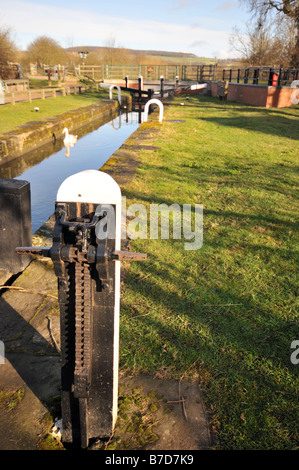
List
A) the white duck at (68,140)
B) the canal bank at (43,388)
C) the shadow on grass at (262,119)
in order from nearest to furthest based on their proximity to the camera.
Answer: the canal bank at (43,388), the white duck at (68,140), the shadow on grass at (262,119)

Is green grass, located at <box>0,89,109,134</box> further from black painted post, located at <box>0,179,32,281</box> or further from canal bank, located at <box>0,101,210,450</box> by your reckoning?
canal bank, located at <box>0,101,210,450</box>

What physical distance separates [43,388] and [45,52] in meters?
41.0

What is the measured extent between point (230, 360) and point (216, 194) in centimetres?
353

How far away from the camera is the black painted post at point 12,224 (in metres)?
3.56

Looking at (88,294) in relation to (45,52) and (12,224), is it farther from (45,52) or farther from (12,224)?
(45,52)

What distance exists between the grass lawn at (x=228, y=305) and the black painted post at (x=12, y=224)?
112 cm

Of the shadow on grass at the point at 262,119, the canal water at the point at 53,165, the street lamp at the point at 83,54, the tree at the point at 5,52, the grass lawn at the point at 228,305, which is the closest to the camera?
the grass lawn at the point at 228,305

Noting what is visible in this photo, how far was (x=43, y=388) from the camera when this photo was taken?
2252mm

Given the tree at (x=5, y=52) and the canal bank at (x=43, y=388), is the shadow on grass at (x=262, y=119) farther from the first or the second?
the tree at (x=5, y=52)

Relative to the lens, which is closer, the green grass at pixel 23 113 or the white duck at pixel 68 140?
the white duck at pixel 68 140

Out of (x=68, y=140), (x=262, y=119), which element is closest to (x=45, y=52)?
(x=262, y=119)

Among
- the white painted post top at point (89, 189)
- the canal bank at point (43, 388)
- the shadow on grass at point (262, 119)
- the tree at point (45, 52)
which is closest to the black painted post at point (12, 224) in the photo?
the canal bank at point (43, 388)
